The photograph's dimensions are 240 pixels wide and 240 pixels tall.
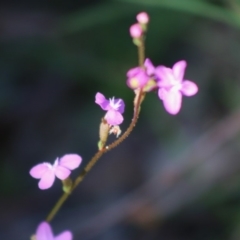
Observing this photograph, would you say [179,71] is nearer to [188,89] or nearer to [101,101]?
[188,89]

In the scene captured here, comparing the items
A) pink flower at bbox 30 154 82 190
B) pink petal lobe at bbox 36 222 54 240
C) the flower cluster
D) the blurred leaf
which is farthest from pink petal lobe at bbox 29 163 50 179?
the blurred leaf

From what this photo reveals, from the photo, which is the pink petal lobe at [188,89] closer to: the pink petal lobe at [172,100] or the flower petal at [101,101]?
the pink petal lobe at [172,100]

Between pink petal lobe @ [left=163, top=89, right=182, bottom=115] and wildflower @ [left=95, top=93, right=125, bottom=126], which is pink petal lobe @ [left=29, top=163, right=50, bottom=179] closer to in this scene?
wildflower @ [left=95, top=93, right=125, bottom=126]

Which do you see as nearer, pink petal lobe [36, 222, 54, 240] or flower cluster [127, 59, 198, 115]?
flower cluster [127, 59, 198, 115]

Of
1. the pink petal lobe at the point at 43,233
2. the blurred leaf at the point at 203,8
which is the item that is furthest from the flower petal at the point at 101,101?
the blurred leaf at the point at 203,8

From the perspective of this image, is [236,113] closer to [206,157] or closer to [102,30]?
[206,157]

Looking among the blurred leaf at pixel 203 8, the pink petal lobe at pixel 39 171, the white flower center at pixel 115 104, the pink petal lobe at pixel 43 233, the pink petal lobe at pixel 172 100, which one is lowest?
the pink petal lobe at pixel 172 100
